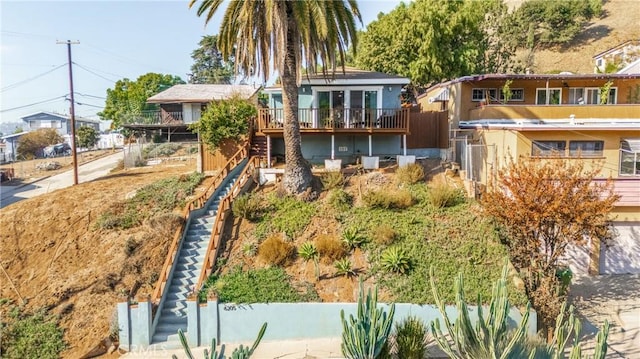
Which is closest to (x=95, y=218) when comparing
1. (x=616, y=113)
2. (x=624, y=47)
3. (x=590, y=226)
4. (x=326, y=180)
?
(x=326, y=180)

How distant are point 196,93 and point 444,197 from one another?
29.7 m

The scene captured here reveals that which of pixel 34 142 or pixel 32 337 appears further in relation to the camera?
pixel 34 142

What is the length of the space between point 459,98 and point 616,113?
287 inches

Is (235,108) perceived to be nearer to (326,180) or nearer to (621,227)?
(326,180)

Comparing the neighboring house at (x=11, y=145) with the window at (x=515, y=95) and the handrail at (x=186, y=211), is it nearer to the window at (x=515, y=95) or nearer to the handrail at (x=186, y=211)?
the handrail at (x=186, y=211)

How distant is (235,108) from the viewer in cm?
2212

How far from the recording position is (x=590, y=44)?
6462 centimetres

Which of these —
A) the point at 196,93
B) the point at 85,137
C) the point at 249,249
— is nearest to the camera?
the point at 249,249

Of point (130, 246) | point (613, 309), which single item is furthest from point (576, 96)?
point (130, 246)

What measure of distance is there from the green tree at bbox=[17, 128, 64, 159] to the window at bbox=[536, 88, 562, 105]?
159 feet

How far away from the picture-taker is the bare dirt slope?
1329 centimetres

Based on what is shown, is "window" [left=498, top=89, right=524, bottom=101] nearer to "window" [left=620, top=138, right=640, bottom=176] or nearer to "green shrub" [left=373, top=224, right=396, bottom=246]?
"window" [left=620, top=138, right=640, bottom=176]

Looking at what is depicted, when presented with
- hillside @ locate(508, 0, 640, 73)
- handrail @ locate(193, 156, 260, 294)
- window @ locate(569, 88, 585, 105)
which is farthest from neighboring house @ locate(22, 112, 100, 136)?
hillside @ locate(508, 0, 640, 73)

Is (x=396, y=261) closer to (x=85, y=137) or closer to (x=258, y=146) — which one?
(x=258, y=146)
